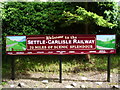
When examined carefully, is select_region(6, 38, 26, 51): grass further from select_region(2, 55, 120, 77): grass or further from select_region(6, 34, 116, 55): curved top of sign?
select_region(2, 55, 120, 77): grass

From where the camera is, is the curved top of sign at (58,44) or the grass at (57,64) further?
the grass at (57,64)

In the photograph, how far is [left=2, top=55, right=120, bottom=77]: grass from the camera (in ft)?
21.0

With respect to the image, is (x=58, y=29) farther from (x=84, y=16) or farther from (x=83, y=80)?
(x=83, y=80)

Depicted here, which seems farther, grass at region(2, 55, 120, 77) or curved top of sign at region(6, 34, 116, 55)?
grass at region(2, 55, 120, 77)

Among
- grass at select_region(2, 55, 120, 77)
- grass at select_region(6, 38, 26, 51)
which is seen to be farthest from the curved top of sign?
grass at select_region(2, 55, 120, 77)

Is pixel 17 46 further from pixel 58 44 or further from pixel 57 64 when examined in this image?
pixel 57 64

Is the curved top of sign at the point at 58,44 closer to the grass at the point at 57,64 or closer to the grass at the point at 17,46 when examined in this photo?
the grass at the point at 17,46

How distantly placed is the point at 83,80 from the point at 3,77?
9.71 ft

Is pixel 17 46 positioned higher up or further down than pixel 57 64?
higher up

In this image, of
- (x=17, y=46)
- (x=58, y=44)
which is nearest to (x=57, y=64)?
(x=58, y=44)

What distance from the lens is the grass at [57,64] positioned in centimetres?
641

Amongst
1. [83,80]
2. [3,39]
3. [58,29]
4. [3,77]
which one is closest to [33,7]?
[58,29]

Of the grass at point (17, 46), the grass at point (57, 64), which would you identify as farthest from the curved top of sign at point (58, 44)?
the grass at point (57, 64)

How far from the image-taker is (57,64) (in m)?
6.73
